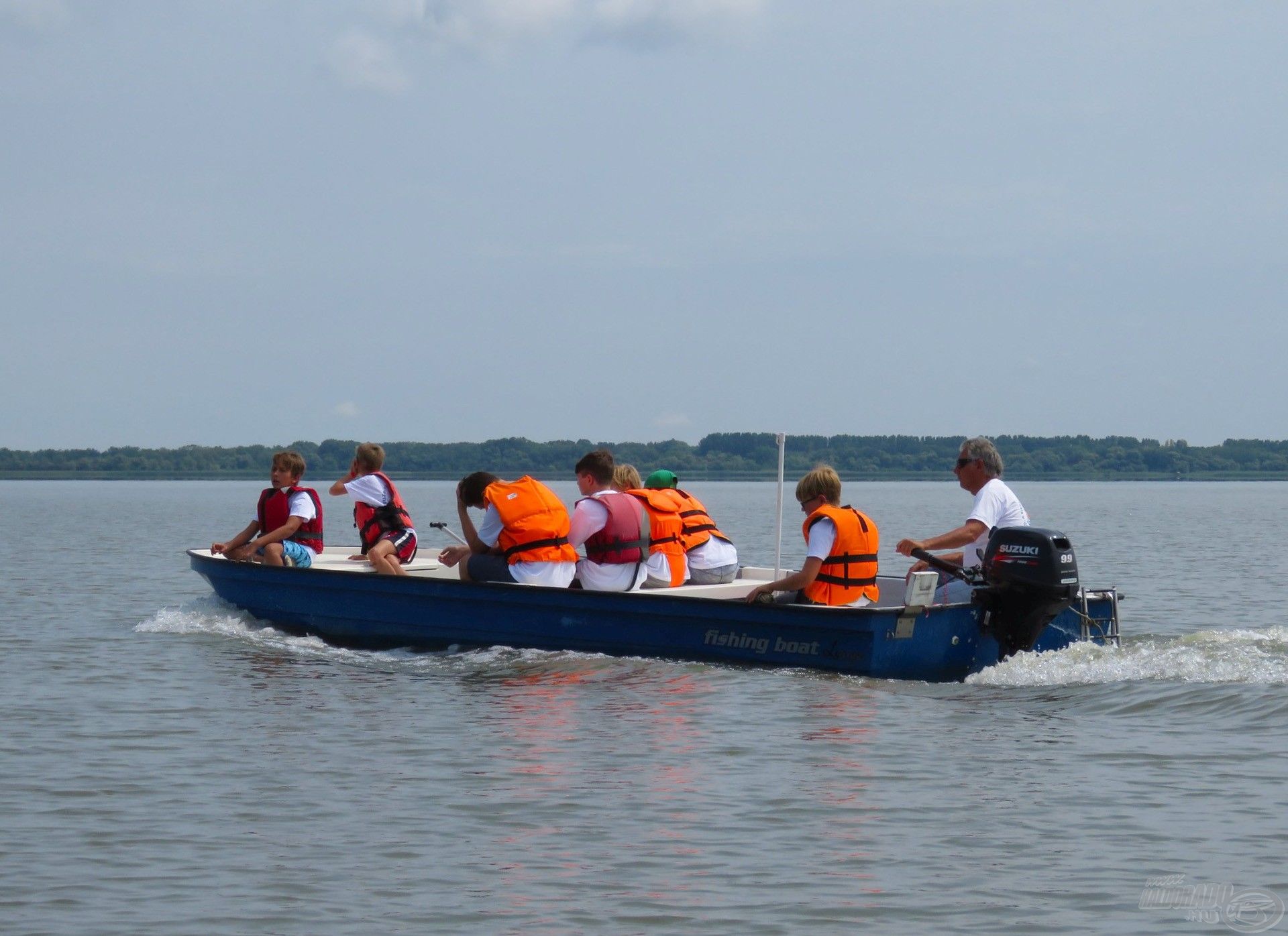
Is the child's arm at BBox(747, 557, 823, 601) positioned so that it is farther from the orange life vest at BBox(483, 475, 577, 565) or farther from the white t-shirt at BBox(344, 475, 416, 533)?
the white t-shirt at BBox(344, 475, 416, 533)

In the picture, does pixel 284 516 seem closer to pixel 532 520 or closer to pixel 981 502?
pixel 532 520

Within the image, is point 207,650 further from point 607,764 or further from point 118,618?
point 607,764

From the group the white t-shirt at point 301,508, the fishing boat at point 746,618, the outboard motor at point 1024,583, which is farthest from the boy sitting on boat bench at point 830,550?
the white t-shirt at point 301,508

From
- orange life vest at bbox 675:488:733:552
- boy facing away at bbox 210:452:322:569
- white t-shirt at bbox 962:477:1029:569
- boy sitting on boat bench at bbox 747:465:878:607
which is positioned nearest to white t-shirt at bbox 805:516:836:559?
boy sitting on boat bench at bbox 747:465:878:607

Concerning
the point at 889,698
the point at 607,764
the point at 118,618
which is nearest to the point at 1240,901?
the point at 607,764

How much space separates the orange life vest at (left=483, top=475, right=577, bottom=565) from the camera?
11336mm

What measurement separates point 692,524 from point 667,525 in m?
0.53

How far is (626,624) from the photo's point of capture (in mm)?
10992

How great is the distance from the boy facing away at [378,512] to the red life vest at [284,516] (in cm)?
36

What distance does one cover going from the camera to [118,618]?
16500 millimetres

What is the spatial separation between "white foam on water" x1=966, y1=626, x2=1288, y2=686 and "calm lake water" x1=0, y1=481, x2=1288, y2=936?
32mm

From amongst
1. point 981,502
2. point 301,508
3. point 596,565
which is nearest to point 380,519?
point 301,508

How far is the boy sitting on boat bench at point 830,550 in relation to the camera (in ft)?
33.1

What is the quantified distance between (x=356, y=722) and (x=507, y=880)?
3491 millimetres
